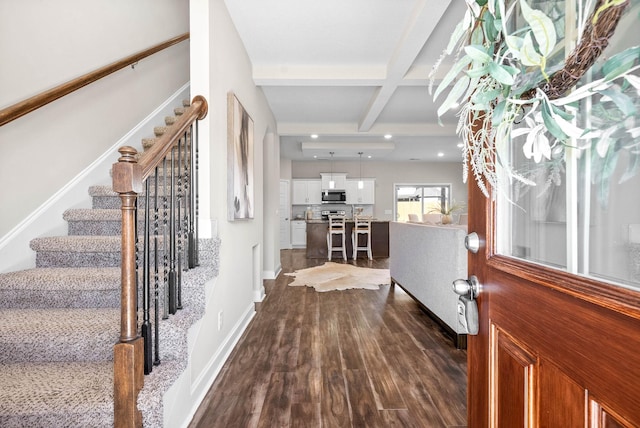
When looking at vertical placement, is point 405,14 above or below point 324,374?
above

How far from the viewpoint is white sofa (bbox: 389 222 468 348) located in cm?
253

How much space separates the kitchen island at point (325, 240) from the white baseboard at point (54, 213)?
498cm

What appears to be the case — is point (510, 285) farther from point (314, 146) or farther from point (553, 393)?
point (314, 146)

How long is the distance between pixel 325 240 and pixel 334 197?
7.71 ft

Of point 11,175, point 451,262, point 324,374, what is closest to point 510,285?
point 324,374

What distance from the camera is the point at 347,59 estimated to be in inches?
137

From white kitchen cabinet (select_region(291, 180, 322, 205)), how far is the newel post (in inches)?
343

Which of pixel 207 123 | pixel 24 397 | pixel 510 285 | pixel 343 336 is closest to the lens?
pixel 510 285

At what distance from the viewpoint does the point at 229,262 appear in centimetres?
255

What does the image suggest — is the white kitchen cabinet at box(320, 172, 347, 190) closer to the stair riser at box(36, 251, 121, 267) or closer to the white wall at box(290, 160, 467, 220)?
the white wall at box(290, 160, 467, 220)

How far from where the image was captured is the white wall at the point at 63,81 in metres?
1.96

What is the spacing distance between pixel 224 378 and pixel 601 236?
2224mm

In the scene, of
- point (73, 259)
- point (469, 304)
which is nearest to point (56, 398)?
point (73, 259)

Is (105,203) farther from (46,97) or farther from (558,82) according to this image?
(558,82)
